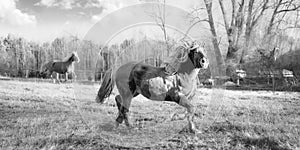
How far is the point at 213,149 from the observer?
1.94 meters

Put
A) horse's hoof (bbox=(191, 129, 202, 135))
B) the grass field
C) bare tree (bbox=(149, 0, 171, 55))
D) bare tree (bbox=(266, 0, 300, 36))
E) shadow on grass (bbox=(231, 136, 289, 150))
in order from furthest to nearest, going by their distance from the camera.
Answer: bare tree (bbox=(266, 0, 300, 36))
horse's hoof (bbox=(191, 129, 202, 135))
shadow on grass (bbox=(231, 136, 289, 150))
the grass field
bare tree (bbox=(149, 0, 171, 55))

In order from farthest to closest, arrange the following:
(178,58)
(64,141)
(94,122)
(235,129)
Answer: (235,129) → (64,141) → (94,122) → (178,58)

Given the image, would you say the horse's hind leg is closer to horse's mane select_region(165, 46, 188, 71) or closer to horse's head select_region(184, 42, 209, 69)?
horse's mane select_region(165, 46, 188, 71)

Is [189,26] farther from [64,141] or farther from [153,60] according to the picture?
[64,141]

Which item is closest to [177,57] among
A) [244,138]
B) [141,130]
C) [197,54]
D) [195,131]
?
[197,54]

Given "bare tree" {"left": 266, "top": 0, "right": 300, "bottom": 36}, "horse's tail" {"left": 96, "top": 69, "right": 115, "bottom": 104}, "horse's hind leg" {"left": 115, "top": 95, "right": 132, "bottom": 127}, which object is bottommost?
"horse's hind leg" {"left": 115, "top": 95, "right": 132, "bottom": 127}

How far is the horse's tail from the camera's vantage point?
177 centimetres

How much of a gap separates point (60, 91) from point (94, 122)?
4424mm

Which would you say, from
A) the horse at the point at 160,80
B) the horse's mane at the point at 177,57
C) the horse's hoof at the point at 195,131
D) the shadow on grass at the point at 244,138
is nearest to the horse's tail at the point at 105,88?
the horse at the point at 160,80

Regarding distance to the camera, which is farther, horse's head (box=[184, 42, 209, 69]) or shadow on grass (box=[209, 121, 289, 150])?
shadow on grass (box=[209, 121, 289, 150])

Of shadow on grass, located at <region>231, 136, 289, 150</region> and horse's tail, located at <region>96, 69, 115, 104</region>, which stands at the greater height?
horse's tail, located at <region>96, 69, 115, 104</region>

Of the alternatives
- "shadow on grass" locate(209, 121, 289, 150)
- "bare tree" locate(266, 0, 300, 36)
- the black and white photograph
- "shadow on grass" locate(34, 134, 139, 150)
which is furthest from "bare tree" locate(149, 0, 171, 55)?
"bare tree" locate(266, 0, 300, 36)

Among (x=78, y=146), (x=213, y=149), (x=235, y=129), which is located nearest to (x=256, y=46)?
(x=235, y=129)

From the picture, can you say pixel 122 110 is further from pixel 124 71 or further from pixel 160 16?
pixel 160 16
